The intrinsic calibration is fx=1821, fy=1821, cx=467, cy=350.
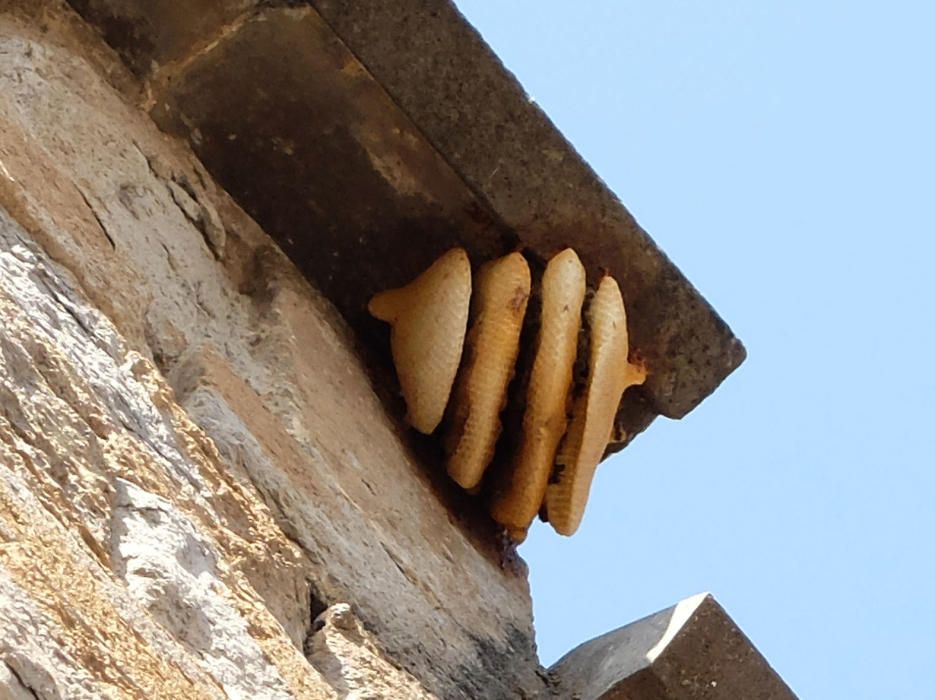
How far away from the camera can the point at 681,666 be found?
237cm

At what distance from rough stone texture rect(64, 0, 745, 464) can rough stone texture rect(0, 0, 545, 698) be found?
5 centimetres

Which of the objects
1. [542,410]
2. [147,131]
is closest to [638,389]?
[542,410]

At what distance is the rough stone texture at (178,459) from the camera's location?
159cm

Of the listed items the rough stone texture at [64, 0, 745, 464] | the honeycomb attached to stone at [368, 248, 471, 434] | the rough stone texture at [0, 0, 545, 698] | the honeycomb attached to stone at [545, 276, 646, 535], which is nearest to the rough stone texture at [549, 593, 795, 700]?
the rough stone texture at [0, 0, 545, 698]

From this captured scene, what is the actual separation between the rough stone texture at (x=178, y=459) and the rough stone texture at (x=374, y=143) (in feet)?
0.17

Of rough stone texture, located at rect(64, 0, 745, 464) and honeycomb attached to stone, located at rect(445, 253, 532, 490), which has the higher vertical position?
rough stone texture, located at rect(64, 0, 745, 464)

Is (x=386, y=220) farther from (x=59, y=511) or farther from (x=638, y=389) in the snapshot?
(x=59, y=511)

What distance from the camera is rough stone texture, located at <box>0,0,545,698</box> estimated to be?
62.7 inches

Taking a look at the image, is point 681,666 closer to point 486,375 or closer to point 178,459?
point 486,375

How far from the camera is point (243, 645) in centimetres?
177

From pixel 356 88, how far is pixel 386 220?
221 mm

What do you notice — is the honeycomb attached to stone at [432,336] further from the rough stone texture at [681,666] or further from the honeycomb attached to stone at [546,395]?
the rough stone texture at [681,666]

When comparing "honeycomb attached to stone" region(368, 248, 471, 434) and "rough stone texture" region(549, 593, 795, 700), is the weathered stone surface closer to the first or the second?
"rough stone texture" region(549, 593, 795, 700)

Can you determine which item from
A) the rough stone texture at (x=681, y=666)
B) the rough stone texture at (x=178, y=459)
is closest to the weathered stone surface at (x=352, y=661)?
the rough stone texture at (x=178, y=459)
